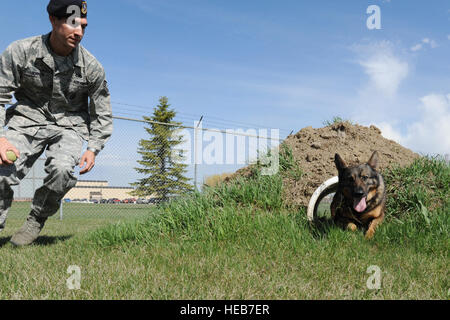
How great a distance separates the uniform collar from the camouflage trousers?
0.73 metres

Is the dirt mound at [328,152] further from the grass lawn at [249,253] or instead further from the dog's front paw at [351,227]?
the dog's front paw at [351,227]

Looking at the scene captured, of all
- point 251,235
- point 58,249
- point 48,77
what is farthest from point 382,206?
point 48,77

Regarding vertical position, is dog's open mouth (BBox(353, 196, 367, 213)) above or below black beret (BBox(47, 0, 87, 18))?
below

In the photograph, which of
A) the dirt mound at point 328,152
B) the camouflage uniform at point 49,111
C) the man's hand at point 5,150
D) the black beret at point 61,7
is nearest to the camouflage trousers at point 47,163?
the camouflage uniform at point 49,111

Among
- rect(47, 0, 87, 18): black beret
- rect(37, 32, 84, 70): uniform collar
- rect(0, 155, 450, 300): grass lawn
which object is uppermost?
rect(47, 0, 87, 18): black beret

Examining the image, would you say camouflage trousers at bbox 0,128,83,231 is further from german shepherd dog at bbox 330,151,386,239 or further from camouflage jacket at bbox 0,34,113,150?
german shepherd dog at bbox 330,151,386,239

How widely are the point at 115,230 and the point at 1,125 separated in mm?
1574

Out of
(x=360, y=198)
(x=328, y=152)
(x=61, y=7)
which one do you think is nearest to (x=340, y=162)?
(x=360, y=198)

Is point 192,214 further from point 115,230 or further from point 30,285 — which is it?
point 30,285

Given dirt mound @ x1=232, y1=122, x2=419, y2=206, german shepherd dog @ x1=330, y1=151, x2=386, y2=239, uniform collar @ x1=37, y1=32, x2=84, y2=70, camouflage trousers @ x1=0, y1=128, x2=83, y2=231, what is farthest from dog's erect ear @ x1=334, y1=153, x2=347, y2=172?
uniform collar @ x1=37, y1=32, x2=84, y2=70

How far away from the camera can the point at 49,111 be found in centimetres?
394

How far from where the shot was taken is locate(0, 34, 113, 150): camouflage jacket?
3629mm

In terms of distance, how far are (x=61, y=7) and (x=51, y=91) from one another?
0.91m

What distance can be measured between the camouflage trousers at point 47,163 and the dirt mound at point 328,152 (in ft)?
7.87
